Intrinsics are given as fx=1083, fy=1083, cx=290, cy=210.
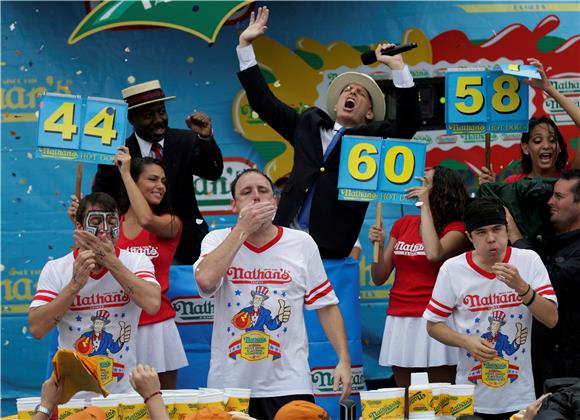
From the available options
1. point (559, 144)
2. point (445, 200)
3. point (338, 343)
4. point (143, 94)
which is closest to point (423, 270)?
point (445, 200)

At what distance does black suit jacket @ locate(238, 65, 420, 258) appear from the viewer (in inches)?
251

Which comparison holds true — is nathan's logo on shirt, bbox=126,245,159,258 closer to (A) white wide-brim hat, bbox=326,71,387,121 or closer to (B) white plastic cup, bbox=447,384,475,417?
(A) white wide-brim hat, bbox=326,71,387,121

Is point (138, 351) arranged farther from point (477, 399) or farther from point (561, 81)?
point (561, 81)

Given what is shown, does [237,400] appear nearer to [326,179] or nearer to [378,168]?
[378,168]

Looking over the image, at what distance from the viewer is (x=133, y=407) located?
4.17 m

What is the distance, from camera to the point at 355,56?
7.77 meters

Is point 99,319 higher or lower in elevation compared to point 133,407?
higher

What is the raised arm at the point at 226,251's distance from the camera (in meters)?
4.98

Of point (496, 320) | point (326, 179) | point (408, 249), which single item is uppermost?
point (326, 179)

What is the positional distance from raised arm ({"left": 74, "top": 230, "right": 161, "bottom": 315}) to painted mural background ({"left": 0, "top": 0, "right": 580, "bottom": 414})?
257cm

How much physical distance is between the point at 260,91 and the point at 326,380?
72.6 inches

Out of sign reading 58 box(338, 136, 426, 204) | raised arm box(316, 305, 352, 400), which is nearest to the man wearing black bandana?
raised arm box(316, 305, 352, 400)

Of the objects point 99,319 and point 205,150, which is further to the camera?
point 205,150

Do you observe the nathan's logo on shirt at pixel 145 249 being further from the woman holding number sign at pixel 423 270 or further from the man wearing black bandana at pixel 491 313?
the man wearing black bandana at pixel 491 313
